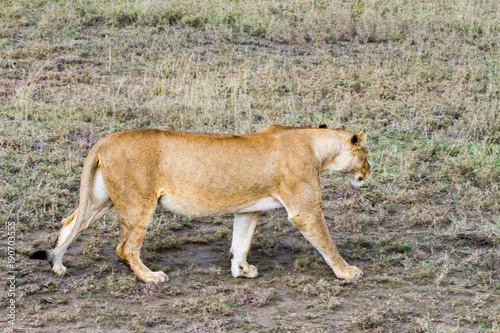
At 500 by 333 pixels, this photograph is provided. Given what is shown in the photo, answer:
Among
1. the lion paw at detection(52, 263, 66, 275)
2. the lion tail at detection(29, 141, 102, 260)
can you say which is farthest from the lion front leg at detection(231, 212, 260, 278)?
the lion paw at detection(52, 263, 66, 275)

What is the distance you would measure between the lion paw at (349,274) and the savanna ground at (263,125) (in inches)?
3.2

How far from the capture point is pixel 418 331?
176 inches

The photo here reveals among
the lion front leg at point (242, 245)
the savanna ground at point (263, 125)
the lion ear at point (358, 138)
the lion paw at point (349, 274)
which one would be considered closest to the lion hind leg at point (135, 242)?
the savanna ground at point (263, 125)

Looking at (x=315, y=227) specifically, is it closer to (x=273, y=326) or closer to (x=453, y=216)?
(x=273, y=326)

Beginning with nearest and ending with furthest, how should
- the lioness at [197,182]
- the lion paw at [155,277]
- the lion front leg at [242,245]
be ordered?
the lioness at [197,182] → the lion paw at [155,277] → the lion front leg at [242,245]

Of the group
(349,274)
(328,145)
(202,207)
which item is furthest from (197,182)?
(349,274)

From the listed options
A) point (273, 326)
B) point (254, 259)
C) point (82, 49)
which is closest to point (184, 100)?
point (82, 49)

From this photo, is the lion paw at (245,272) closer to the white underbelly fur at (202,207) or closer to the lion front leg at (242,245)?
the lion front leg at (242,245)

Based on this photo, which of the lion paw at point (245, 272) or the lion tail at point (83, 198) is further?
the lion paw at point (245, 272)

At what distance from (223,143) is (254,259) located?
4.34 ft

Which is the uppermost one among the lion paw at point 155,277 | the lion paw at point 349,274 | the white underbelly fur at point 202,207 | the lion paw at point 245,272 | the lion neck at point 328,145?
the lion neck at point 328,145

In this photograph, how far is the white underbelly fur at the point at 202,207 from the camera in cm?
498

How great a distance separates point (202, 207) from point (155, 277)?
70 cm

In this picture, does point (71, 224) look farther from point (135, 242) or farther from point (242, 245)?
point (242, 245)
